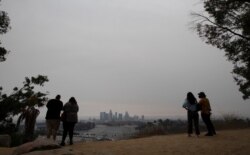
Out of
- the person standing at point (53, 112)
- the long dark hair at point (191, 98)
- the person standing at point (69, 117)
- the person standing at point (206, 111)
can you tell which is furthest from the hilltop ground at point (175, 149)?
the person standing at point (53, 112)

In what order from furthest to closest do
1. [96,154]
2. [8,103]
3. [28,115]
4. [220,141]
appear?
[8,103], [28,115], [220,141], [96,154]

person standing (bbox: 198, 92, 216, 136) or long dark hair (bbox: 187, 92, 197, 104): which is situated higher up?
long dark hair (bbox: 187, 92, 197, 104)

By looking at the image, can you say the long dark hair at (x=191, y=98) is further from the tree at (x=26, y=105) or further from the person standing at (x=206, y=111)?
the tree at (x=26, y=105)

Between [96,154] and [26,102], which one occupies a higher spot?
[26,102]

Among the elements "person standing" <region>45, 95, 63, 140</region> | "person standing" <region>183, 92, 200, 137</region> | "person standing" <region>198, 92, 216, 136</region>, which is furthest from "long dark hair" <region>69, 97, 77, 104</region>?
"person standing" <region>198, 92, 216, 136</region>

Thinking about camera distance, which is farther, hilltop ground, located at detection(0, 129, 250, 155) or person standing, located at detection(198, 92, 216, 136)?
person standing, located at detection(198, 92, 216, 136)

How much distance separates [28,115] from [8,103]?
106 inches

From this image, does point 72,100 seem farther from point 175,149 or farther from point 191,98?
point 191,98

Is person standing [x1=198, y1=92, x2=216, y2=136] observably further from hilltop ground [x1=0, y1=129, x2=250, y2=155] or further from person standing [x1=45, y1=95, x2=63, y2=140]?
person standing [x1=45, y1=95, x2=63, y2=140]

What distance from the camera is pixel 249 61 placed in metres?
16.1

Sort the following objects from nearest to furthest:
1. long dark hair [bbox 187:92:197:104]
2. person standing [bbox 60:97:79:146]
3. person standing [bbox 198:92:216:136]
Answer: person standing [bbox 60:97:79:146] → long dark hair [bbox 187:92:197:104] → person standing [bbox 198:92:216:136]

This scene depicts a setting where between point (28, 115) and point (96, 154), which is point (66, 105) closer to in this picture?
point (96, 154)

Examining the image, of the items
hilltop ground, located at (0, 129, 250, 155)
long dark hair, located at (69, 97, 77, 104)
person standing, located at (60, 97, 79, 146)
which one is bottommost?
hilltop ground, located at (0, 129, 250, 155)

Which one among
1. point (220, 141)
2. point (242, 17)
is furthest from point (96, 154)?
point (242, 17)
